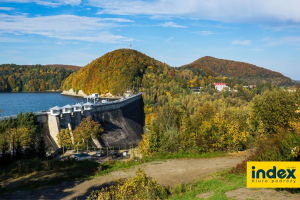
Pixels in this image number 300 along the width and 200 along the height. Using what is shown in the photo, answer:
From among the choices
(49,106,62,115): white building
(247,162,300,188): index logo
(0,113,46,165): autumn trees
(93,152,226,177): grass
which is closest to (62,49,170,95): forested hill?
(49,106,62,115): white building

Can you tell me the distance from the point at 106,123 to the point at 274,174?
47851mm

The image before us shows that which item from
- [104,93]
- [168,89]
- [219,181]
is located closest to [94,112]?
[219,181]

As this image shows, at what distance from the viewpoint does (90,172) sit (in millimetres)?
21406

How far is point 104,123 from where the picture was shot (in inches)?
2235

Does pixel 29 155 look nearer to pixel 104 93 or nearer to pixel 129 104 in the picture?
pixel 129 104

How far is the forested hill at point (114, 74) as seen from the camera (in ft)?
484

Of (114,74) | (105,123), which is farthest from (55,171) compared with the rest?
(114,74)

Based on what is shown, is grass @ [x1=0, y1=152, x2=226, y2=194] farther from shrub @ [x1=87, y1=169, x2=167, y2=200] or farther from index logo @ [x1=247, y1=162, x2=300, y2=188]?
index logo @ [x1=247, y1=162, x2=300, y2=188]

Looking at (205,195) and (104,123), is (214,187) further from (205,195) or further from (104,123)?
(104,123)

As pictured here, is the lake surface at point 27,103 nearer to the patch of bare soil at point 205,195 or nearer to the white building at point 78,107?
the white building at point 78,107

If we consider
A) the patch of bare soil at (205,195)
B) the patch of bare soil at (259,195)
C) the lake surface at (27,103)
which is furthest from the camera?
the lake surface at (27,103)

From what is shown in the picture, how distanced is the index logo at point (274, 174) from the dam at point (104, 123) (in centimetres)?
3336

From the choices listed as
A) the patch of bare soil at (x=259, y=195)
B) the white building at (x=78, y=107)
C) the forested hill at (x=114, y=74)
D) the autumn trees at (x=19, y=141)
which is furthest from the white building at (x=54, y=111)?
the forested hill at (x=114, y=74)

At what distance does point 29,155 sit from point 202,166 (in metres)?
18.1
